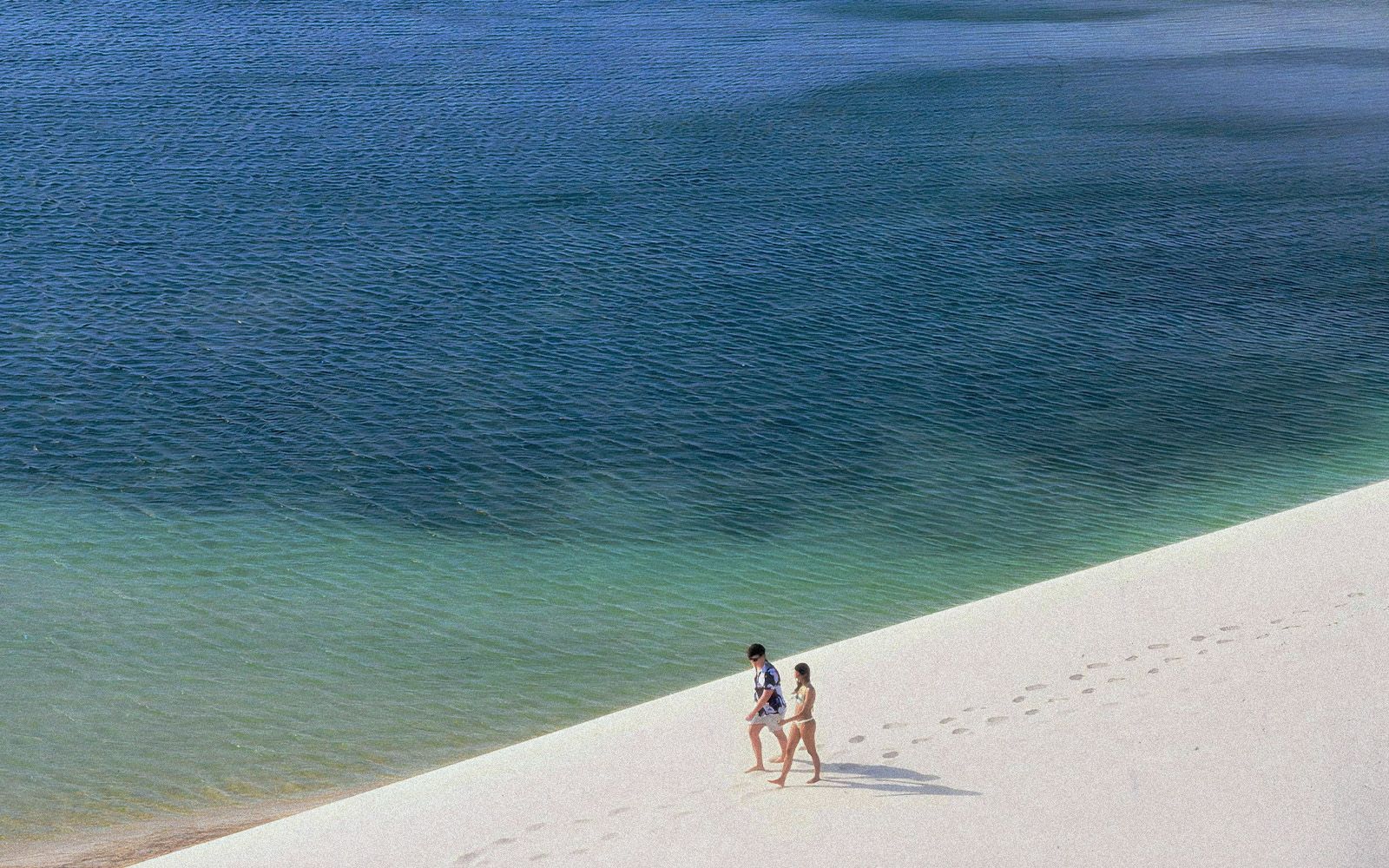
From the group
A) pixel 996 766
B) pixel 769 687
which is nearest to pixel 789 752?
pixel 769 687

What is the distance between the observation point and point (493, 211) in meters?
58.5

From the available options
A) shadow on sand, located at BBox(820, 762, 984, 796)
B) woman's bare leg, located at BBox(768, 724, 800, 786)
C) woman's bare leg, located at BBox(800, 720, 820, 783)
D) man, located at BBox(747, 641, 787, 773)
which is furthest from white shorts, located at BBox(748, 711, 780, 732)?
shadow on sand, located at BBox(820, 762, 984, 796)

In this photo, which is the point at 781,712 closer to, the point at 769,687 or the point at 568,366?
the point at 769,687

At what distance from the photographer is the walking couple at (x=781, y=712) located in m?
19.3

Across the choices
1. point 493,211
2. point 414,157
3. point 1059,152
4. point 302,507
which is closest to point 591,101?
point 414,157

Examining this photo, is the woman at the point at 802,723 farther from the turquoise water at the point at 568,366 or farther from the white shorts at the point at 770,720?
the turquoise water at the point at 568,366

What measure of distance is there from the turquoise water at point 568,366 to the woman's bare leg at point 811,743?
313 inches

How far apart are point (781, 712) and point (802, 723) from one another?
1.18 ft

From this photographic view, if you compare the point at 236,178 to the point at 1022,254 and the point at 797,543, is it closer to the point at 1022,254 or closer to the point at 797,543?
the point at 1022,254

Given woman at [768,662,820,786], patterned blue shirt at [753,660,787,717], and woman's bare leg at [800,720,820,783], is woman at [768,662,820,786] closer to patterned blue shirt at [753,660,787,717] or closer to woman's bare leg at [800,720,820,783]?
woman's bare leg at [800,720,820,783]

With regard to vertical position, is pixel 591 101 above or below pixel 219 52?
below

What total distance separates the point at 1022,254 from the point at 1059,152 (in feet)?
55.1

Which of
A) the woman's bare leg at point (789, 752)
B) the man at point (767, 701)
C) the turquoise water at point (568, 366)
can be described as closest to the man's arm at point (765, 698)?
the man at point (767, 701)

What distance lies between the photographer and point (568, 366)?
44.0m
